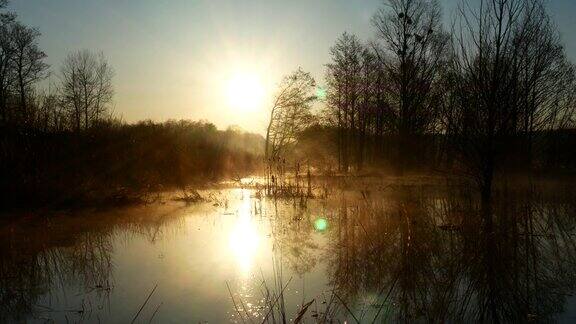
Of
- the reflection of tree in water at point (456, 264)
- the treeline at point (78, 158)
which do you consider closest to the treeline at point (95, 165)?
the treeline at point (78, 158)

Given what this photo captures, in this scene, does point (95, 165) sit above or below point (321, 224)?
above

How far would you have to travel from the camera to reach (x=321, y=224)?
8641 millimetres

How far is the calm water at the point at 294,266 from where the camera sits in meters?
4.24

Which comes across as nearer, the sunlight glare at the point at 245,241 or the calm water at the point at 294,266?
the calm water at the point at 294,266

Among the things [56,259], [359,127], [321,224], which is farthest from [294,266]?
[359,127]

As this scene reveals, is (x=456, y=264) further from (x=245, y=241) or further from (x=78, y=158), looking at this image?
(x=78, y=158)

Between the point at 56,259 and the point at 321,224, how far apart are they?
14.9 feet

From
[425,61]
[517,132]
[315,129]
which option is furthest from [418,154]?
[517,132]

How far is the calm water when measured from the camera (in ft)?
13.9

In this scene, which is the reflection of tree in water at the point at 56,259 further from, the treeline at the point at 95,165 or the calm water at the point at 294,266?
the treeline at the point at 95,165

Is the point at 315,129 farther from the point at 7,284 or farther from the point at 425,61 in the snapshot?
the point at 7,284

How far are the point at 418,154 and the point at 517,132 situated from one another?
15463 millimetres

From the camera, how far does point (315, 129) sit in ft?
123

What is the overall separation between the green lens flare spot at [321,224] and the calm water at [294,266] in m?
0.02
